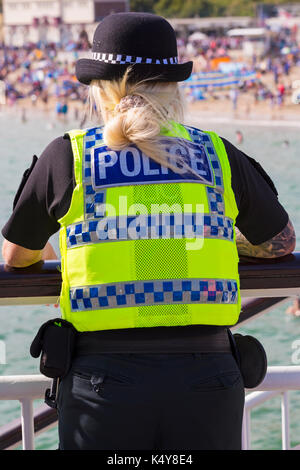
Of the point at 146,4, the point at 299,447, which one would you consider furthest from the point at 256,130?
the point at 146,4

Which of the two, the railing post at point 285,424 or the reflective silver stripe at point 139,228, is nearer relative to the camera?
the reflective silver stripe at point 139,228

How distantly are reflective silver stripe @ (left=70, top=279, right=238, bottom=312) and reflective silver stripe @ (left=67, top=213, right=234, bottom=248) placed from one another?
0.10 metres

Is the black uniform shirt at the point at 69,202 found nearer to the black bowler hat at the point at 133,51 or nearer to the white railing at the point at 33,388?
the black bowler hat at the point at 133,51

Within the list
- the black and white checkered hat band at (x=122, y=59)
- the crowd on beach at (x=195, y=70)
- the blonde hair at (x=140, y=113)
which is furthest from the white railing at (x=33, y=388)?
the crowd on beach at (x=195, y=70)

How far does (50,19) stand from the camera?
96.6m

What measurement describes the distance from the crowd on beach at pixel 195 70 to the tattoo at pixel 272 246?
49.4 meters

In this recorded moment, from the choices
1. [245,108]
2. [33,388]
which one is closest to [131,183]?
[33,388]

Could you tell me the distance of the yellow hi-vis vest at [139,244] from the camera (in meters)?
1.72

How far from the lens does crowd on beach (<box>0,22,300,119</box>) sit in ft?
194

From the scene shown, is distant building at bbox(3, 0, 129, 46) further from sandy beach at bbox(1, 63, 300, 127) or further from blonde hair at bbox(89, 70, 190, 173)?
blonde hair at bbox(89, 70, 190, 173)

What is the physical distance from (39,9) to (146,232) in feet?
329

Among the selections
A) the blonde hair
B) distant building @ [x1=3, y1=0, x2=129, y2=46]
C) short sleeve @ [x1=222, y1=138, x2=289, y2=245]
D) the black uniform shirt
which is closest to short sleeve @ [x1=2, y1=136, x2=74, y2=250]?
the black uniform shirt
